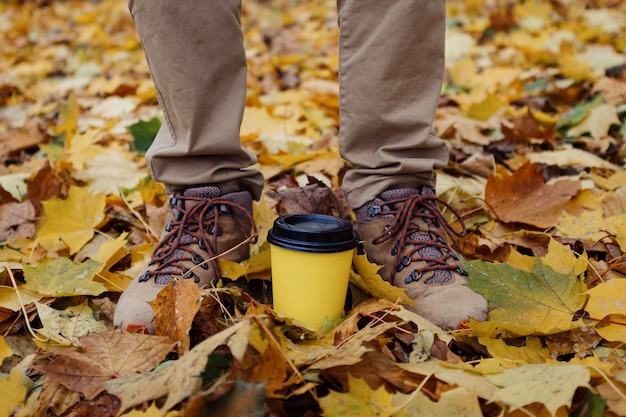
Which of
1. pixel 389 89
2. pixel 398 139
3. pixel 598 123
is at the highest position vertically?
pixel 389 89

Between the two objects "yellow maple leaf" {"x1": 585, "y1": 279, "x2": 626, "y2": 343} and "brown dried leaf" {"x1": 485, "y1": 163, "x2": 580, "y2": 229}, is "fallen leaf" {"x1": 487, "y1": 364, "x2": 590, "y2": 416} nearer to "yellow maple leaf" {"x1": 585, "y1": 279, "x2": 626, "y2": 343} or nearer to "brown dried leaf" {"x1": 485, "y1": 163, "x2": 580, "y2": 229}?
"yellow maple leaf" {"x1": 585, "y1": 279, "x2": 626, "y2": 343}

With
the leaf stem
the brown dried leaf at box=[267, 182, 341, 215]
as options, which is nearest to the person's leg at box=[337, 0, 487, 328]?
the brown dried leaf at box=[267, 182, 341, 215]

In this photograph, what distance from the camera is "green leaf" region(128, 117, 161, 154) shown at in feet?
6.23

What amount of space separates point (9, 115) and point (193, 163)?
182cm

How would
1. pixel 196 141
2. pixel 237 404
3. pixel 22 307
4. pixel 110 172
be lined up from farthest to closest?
1. pixel 110 172
2. pixel 196 141
3. pixel 22 307
4. pixel 237 404

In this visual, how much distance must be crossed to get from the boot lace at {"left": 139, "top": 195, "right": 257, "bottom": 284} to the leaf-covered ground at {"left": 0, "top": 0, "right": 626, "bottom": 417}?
0.20ft

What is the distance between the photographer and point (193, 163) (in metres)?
1.19

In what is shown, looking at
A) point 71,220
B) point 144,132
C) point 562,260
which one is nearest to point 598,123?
point 562,260

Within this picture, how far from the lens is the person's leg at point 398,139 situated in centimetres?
109

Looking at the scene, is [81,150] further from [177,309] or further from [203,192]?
[177,309]

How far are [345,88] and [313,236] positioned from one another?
0.36 m

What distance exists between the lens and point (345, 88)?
1162 millimetres

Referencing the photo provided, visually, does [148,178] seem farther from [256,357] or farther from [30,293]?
[256,357]

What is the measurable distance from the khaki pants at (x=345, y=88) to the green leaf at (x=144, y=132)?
0.72 metres
